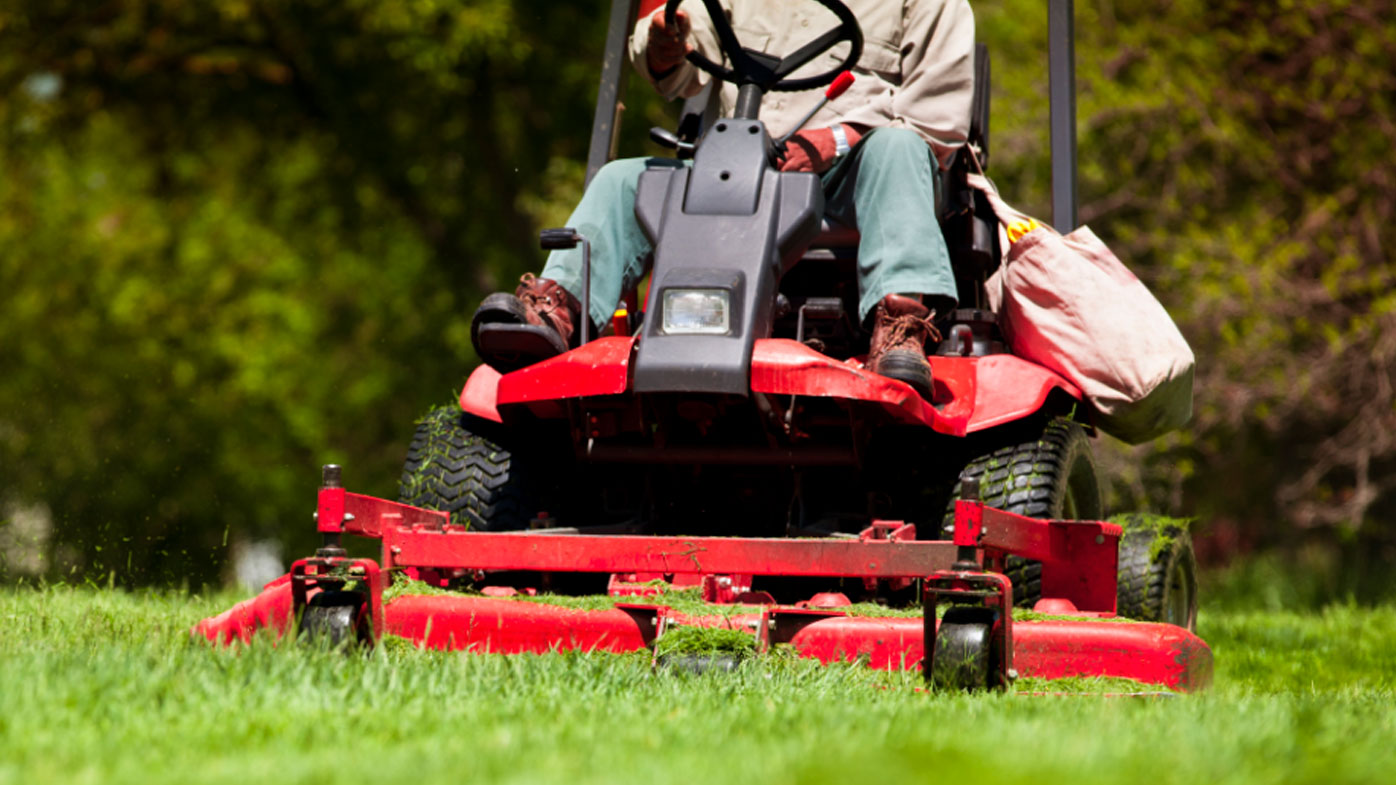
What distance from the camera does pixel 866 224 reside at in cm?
428

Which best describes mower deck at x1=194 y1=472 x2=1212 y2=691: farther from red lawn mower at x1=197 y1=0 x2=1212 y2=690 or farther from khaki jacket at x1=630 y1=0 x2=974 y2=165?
khaki jacket at x1=630 y1=0 x2=974 y2=165

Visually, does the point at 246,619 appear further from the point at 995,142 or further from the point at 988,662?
the point at 995,142

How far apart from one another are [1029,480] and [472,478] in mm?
1483

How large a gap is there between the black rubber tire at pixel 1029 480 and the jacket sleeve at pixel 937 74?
0.85 meters

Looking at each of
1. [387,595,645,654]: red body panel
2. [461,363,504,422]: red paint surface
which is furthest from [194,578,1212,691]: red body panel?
[461,363,504,422]: red paint surface

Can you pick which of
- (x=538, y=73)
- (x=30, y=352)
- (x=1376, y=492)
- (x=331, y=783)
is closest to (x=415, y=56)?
(x=538, y=73)

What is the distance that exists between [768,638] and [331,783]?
5.43ft

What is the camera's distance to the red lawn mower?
352cm

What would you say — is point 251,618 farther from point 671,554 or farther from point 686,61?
point 686,61

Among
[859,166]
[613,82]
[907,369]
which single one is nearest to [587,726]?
[907,369]

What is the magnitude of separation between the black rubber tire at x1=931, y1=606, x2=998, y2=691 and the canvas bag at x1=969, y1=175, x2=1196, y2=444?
138 cm

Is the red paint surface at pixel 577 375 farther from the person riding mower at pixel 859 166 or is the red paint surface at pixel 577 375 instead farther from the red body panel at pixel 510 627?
the red body panel at pixel 510 627

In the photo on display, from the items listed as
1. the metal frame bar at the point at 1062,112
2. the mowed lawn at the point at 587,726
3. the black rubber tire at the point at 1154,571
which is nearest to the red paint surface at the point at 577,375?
the mowed lawn at the point at 587,726

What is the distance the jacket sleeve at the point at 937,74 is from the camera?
4637 millimetres
